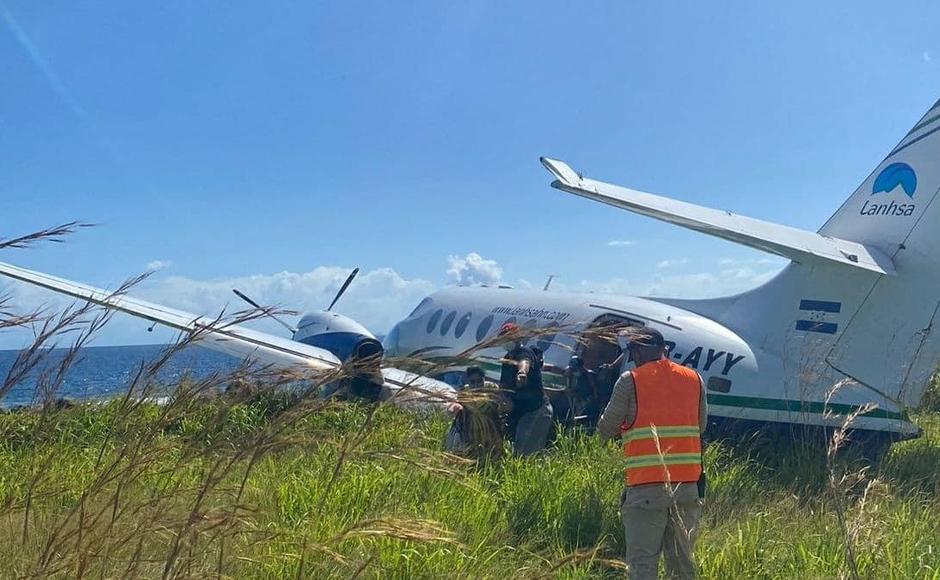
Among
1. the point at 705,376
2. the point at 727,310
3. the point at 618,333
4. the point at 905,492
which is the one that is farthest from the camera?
the point at 727,310

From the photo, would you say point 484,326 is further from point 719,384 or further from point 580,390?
point 719,384

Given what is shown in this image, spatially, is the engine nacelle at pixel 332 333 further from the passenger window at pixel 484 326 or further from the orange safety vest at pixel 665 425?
the orange safety vest at pixel 665 425

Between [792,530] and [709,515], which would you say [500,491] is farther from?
[792,530]

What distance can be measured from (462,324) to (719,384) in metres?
5.69

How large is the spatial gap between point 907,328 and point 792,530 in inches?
159

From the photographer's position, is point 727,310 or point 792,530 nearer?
point 792,530

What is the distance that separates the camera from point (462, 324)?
14.2 meters

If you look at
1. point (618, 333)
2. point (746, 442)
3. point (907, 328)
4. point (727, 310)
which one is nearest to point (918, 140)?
point (907, 328)

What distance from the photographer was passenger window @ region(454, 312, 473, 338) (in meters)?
14.1

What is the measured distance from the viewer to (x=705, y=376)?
9492 mm

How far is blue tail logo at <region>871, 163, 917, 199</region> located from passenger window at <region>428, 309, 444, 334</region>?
311 inches

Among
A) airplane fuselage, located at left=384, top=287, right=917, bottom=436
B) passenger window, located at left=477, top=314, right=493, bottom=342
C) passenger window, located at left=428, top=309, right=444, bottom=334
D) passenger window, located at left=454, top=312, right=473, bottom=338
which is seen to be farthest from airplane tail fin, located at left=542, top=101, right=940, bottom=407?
passenger window, located at left=428, top=309, right=444, bottom=334

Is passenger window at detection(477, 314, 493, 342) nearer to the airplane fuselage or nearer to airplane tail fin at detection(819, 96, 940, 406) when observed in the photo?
the airplane fuselage

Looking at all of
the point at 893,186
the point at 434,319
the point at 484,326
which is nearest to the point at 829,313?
the point at 893,186
